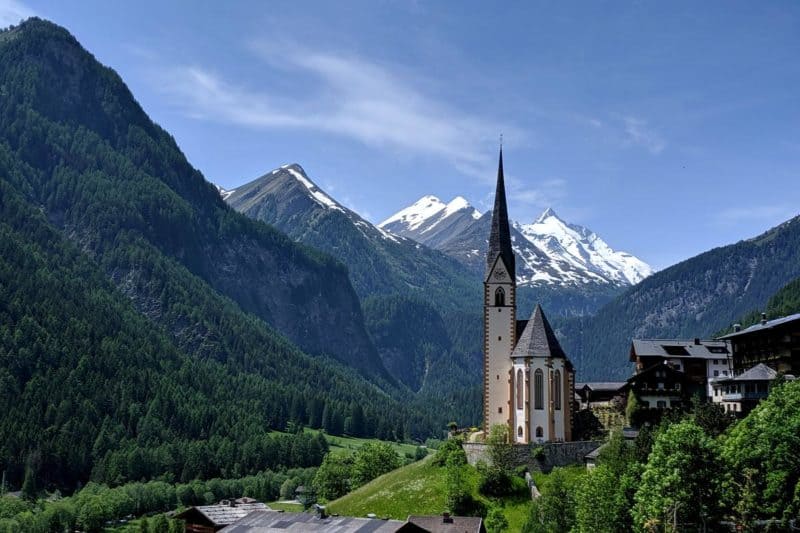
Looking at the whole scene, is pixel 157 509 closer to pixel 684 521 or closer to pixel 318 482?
pixel 318 482

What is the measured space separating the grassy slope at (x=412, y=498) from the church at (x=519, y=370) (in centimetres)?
1002

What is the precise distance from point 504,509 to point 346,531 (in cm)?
2279

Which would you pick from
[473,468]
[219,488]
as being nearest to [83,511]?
[219,488]

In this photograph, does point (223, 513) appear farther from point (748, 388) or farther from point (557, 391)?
point (748, 388)

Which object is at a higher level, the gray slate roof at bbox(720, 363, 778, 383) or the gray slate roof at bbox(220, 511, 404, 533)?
the gray slate roof at bbox(720, 363, 778, 383)

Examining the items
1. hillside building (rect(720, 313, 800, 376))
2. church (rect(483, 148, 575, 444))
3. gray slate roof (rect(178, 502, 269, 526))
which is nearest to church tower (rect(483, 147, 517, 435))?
church (rect(483, 148, 575, 444))

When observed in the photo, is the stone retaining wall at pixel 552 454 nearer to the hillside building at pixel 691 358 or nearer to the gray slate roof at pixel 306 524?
the hillside building at pixel 691 358

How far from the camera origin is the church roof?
11638 cm

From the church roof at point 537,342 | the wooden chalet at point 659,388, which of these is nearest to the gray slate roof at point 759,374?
the wooden chalet at point 659,388

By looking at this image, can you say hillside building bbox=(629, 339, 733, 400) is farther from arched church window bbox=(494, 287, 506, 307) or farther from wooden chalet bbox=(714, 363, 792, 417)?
arched church window bbox=(494, 287, 506, 307)

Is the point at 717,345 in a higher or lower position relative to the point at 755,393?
higher

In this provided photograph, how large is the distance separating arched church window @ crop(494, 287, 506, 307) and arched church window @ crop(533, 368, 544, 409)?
11525mm

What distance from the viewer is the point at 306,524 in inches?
3602

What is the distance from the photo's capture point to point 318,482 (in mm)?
143250
